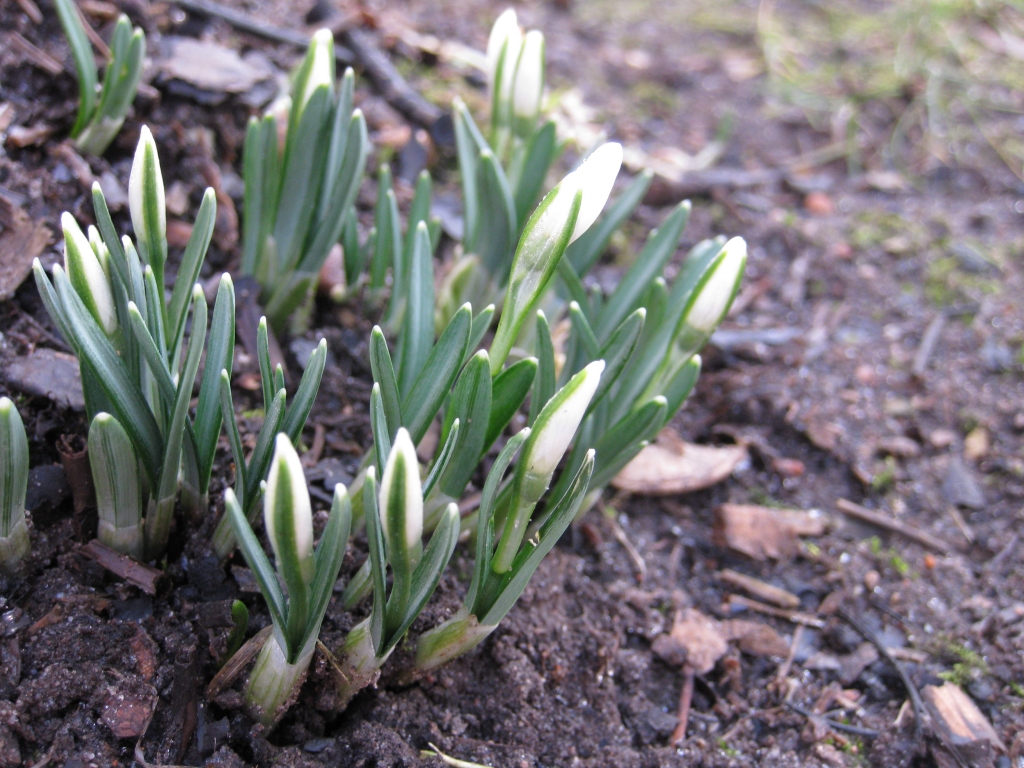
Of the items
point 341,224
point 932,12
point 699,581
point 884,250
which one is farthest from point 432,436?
point 932,12

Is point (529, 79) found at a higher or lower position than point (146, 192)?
higher

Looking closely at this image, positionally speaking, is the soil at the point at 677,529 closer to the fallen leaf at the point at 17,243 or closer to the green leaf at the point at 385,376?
the fallen leaf at the point at 17,243

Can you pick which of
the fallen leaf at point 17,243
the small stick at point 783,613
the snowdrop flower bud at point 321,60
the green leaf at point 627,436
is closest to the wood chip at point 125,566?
the fallen leaf at point 17,243

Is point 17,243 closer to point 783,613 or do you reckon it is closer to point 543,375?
point 543,375

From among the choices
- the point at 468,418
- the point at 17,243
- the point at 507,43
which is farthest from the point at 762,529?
the point at 17,243

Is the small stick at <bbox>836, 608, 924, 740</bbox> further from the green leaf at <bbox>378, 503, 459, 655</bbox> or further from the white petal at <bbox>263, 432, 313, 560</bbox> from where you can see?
the white petal at <bbox>263, 432, 313, 560</bbox>

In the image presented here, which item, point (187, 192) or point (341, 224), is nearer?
point (341, 224)

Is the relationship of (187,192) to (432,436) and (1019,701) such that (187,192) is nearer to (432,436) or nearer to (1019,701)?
(432,436)
